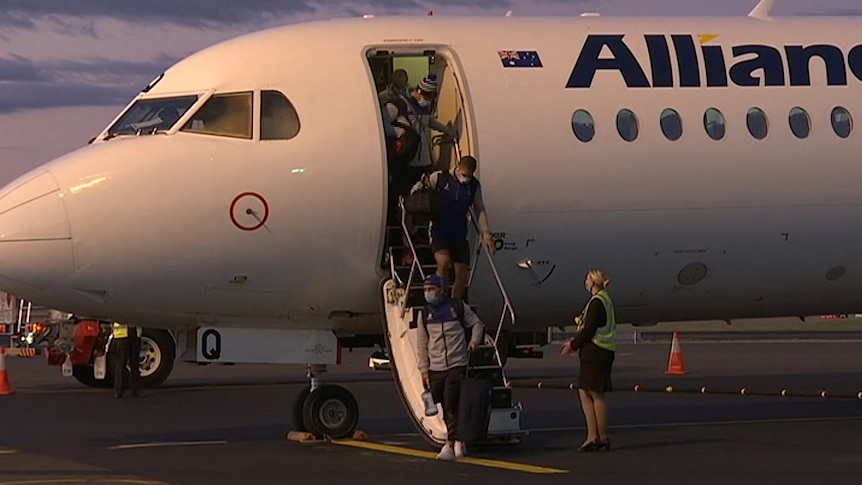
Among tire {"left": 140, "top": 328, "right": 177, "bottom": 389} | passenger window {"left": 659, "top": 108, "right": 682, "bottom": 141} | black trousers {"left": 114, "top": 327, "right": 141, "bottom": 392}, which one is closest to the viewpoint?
passenger window {"left": 659, "top": 108, "right": 682, "bottom": 141}

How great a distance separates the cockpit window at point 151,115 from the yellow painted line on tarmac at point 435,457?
3.82 m

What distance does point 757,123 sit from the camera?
62.7ft

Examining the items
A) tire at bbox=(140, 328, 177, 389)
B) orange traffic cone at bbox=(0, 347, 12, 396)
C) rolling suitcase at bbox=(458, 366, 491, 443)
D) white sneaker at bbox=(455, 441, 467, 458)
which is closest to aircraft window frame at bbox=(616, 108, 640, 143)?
rolling suitcase at bbox=(458, 366, 491, 443)

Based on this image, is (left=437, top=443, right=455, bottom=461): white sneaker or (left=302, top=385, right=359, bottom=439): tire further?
(left=302, top=385, right=359, bottom=439): tire

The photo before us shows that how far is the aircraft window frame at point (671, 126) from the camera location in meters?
18.8

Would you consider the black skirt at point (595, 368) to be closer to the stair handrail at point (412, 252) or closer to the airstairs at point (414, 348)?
the airstairs at point (414, 348)

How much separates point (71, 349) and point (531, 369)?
978 cm

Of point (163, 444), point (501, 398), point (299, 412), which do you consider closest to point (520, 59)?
point (501, 398)

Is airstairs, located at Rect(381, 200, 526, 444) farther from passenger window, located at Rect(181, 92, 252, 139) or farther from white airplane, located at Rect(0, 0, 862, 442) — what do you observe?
passenger window, located at Rect(181, 92, 252, 139)

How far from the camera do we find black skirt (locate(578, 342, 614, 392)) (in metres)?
18.1

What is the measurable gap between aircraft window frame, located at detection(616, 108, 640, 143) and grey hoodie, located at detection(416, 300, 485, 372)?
109 inches

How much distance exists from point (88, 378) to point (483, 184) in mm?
12894

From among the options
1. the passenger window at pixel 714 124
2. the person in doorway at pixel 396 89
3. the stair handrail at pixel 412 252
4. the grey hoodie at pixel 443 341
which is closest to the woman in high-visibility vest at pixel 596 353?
the grey hoodie at pixel 443 341

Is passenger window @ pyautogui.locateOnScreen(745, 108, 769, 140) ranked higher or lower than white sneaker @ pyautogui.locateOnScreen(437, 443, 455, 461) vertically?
higher
